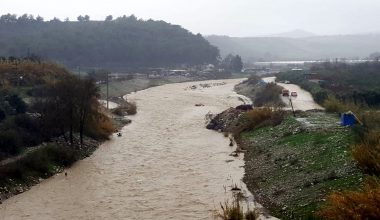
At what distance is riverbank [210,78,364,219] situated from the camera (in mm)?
17250

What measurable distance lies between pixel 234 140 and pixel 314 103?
17.2 metres

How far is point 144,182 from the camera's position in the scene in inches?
901

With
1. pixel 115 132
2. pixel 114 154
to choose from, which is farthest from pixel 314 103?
pixel 114 154

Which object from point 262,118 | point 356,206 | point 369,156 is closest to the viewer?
point 356,206

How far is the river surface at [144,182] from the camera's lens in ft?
62.1

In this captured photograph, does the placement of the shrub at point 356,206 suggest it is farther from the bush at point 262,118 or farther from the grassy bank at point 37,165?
the bush at point 262,118

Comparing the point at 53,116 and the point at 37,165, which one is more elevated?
the point at 53,116

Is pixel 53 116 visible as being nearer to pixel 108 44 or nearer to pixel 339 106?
pixel 339 106

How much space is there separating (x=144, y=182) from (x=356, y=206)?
487 inches

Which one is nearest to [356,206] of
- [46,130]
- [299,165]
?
[299,165]

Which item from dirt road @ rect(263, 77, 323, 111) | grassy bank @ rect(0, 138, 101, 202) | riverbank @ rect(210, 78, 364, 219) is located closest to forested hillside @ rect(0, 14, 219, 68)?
dirt road @ rect(263, 77, 323, 111)

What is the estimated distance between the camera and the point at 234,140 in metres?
33.6

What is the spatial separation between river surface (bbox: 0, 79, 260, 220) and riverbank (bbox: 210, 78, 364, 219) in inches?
45.9

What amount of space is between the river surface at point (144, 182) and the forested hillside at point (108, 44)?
71.4 metres
